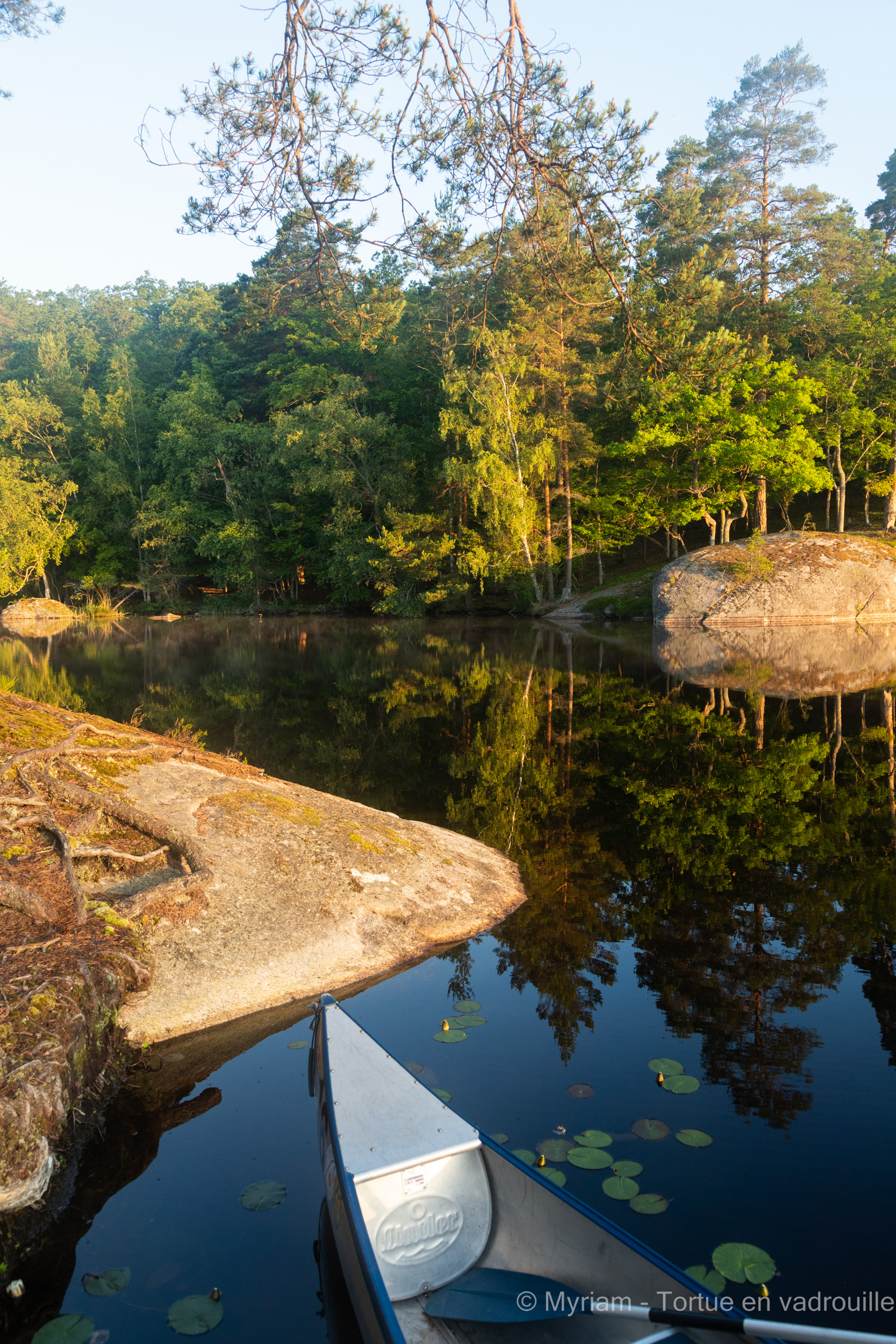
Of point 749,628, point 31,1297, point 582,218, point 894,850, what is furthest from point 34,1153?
point 749,628

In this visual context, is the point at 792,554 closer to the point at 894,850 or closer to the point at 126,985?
the point at 894,850

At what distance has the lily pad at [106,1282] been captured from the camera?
356 centimetres

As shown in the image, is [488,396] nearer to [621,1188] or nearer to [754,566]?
[754,566]

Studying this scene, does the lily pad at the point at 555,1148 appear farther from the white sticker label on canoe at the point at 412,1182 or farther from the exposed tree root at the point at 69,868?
the exposed tree root at the point at 69,868

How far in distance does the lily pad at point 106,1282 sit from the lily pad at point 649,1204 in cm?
239

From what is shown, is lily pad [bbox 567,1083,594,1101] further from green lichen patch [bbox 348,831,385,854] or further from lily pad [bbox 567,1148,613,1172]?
green lichen patch [bbox 348,831,385,854]

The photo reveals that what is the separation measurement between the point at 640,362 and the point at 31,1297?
7084mm

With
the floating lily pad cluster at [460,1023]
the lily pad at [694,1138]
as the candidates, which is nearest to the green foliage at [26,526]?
the floating lily pad cluster at [460,1023]

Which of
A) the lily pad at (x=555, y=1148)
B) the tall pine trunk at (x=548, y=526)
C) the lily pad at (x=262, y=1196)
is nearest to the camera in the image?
the lily pad at (x=262, y=1196)

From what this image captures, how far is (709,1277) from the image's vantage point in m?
3.58

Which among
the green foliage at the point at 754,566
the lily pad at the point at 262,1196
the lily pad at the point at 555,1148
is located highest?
the green foliage at the point at 754,566

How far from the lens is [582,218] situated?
5656 millimetres

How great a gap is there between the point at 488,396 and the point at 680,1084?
1335 inches

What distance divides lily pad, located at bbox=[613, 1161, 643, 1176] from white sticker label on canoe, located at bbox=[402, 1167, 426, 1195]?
1344 millimetres
